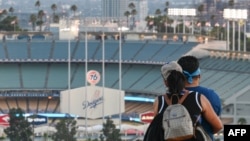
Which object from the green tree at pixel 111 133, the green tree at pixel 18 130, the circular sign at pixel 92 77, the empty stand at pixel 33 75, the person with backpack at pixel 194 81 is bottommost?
the empty stand at pixel 33 75

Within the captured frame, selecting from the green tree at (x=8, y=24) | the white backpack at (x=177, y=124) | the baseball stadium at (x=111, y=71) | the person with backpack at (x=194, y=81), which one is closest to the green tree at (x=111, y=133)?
the baseball stadium at (x=111, y=71)

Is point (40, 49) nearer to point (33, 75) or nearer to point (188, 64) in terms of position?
point (33, 75)

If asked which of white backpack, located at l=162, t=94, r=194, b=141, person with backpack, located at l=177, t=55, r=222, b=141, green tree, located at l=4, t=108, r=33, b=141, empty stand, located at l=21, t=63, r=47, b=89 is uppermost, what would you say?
person with backpack, located at l=177, t=55, r=222, b=141

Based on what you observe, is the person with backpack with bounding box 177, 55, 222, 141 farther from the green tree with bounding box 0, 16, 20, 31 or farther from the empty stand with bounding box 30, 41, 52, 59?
the green tree with bounding box 0, 16, 20, 31

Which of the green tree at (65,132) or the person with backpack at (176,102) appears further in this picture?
the green tree at (65,132)

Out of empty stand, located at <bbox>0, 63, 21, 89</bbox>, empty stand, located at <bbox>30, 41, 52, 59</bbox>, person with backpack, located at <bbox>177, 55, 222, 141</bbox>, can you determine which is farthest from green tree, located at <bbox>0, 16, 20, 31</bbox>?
person with backpack, located at <bbox>177, 55, 222, 141</bbox>

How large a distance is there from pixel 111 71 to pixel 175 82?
173 ft

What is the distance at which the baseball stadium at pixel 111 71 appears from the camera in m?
47.8

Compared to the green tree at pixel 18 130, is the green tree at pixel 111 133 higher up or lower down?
lower down

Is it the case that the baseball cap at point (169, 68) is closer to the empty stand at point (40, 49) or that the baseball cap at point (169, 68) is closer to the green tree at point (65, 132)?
the green tree at point (65, 132)

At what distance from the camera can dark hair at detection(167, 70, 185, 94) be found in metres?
4.87

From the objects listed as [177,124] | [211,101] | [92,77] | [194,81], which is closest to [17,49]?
[92,77]

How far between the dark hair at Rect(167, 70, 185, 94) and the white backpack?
0.34 ft

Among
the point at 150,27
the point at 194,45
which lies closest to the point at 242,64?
the point at 194,45
